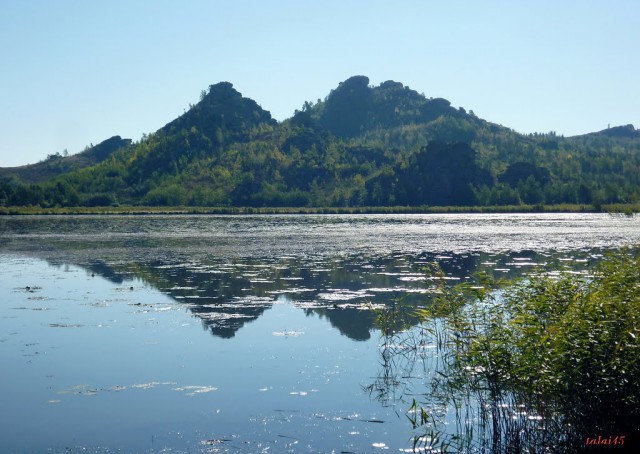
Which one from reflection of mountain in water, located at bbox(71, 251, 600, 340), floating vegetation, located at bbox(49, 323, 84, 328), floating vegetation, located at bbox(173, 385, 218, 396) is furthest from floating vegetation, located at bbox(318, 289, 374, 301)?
floating vegetation, located at bbox(173, 385, 218, 396)

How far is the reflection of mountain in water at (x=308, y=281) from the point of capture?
105ft

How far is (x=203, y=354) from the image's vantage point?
24609mm

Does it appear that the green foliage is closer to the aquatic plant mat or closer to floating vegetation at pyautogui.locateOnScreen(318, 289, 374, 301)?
the aquatic plant mat

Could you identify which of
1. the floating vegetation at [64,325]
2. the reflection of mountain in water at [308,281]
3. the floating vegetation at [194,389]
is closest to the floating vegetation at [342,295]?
the reflection of mountain in water at [308,281]

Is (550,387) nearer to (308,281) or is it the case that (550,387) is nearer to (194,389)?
(194,389)

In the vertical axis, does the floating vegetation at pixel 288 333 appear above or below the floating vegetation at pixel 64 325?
below

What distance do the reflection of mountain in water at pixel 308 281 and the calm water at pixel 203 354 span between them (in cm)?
17

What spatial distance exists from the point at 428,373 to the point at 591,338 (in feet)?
25.5

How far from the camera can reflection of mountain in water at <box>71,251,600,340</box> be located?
3212cm

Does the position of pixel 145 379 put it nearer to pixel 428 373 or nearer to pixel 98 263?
pixel 428 373

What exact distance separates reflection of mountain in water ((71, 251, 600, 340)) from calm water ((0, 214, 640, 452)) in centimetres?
17

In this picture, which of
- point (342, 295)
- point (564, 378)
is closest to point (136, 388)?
point (564, 378)

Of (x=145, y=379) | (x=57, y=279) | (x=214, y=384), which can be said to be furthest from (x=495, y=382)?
(x=57, y=279)

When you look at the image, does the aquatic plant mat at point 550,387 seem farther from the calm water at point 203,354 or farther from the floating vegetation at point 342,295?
the floating vegetation at point 342,295
